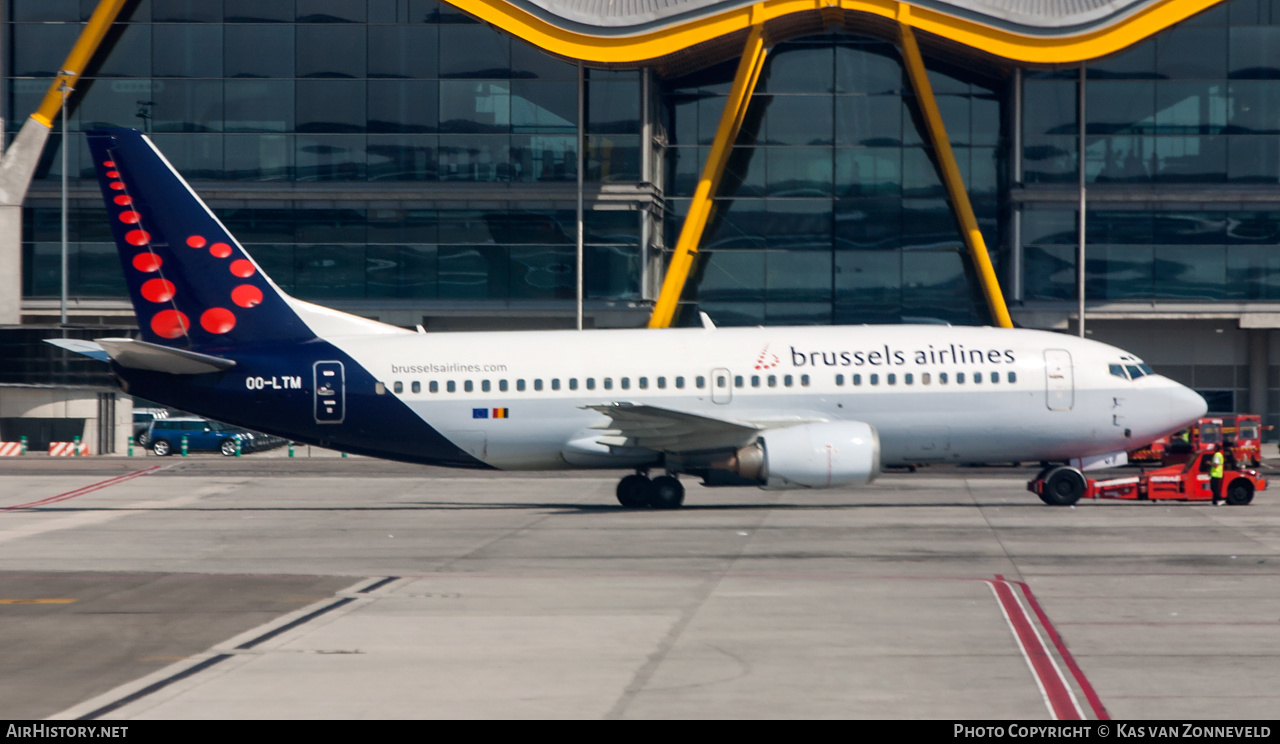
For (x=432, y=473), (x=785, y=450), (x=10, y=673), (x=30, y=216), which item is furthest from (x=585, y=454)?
(x=30, y=216)

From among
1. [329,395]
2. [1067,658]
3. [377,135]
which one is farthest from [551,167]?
[1067,658]

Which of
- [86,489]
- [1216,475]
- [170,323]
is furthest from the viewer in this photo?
[86,489]

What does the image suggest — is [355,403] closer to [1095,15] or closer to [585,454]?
[585,454]

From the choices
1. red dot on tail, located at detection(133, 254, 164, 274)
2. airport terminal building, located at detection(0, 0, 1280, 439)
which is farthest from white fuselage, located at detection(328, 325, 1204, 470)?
airport terminal building, located at detection(0, 0, 1280, 439)

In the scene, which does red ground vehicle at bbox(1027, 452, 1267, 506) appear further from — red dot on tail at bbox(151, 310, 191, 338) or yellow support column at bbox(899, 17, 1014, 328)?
yellow support column at bbox(899, 17, 1014, 328)

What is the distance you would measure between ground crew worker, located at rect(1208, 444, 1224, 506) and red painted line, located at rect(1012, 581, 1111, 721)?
13.5 m

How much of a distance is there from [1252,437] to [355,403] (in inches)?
1231

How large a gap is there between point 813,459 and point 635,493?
177 inches

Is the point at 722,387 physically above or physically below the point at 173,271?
below

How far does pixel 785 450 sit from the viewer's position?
26.8 metres

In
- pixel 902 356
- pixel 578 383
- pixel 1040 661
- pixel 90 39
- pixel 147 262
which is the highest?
pixel 90 39

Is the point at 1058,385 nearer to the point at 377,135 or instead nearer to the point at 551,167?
the point at 551,167

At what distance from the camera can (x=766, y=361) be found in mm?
28891

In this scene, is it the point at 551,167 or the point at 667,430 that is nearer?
the point at 667,430
